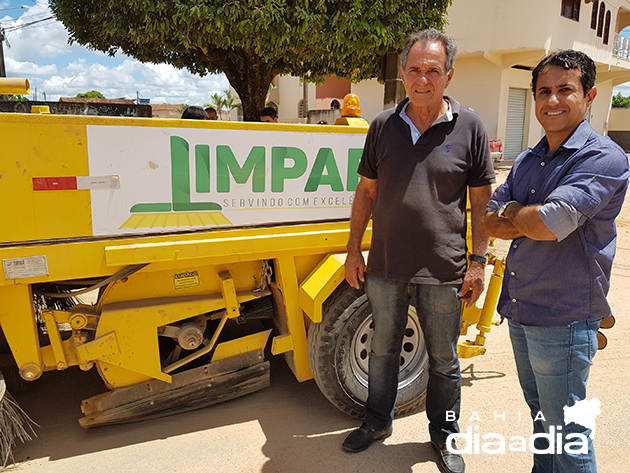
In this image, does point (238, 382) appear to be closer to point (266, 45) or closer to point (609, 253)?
point (609, 253)

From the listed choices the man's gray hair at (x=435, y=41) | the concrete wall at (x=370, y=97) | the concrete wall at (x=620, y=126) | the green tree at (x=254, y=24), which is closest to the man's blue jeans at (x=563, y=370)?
the man's gray hair at (x=435, y=41)

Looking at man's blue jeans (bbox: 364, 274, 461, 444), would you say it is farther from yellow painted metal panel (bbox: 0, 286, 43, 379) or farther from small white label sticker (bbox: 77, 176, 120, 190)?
yellow painted metal panel (bbox: 0, 286, 43, 379)

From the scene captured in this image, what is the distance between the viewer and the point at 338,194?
2.92m

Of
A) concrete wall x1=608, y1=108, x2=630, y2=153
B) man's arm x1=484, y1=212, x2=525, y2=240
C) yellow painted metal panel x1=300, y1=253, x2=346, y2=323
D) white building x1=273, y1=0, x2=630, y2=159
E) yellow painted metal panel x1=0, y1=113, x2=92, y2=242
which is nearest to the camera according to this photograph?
man's arm x1=484, y1=212, x2=525, y2=240

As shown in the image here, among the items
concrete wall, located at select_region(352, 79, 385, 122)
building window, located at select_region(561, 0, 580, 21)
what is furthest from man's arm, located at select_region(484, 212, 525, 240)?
building window, located at select_region(561, 0, 580, 21)

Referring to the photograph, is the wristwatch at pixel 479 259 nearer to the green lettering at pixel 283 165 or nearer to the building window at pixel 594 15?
the green lettering at pixel 283 165

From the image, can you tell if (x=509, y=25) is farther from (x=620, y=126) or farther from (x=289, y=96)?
(x=620, y=126)

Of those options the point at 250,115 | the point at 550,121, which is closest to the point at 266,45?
the point at 250,115

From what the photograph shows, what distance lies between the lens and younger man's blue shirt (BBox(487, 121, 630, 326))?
67.9 inches

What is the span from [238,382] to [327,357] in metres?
0.66

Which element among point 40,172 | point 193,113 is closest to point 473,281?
point 40,172

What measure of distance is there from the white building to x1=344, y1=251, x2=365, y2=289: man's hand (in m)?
17.9

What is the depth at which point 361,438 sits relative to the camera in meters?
2.74

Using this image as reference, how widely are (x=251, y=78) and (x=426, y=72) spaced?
327 inches
